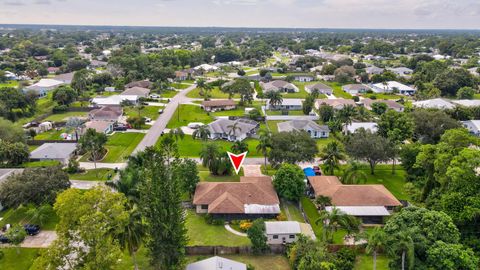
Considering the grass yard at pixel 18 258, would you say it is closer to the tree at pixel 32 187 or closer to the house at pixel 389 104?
the tree at pixel 32 187

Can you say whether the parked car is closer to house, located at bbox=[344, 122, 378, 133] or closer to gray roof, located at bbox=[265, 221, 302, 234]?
gray roof, located at bbox=[265, 221, 302, 234]

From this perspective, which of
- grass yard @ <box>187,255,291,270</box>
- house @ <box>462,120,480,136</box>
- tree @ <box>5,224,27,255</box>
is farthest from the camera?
house @ <box>462,120,480,136</box>

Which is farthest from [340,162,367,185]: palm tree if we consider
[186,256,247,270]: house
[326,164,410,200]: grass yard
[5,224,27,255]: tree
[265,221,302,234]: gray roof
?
[5,224,27,255]: tree

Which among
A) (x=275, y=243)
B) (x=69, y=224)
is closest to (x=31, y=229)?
(x=69, y=224)

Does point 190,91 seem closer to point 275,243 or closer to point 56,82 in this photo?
point 56,82

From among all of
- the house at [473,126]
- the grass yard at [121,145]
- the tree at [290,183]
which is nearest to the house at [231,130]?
the grass yard at [121,145]
